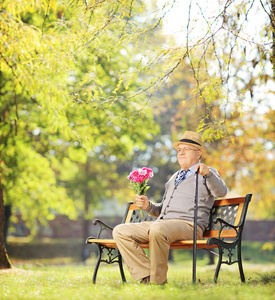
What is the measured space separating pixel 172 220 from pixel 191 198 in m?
0.36

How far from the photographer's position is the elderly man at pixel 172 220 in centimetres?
486

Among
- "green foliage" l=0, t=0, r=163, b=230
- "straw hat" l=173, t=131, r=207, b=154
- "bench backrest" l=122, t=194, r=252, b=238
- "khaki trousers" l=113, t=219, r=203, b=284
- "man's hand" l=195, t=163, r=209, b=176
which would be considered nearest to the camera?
"khaki trousers" l=113, t=219, r=203, b=284

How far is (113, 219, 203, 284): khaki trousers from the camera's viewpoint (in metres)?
4.84

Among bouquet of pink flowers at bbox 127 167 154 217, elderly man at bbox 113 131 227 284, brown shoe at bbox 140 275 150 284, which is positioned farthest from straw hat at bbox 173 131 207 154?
brown shoe at bbox 140 275 150 284

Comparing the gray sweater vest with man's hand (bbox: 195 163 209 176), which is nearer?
man's hand (bbox: 195 163 209 176)

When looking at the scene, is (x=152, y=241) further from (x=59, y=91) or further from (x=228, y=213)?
(x=59, y=91)

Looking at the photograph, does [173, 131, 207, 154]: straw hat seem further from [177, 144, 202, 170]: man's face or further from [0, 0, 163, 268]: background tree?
[0, 0, 163, 268]: background tree

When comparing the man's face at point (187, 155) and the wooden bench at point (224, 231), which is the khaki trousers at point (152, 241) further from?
the man's face at point (187, 155)

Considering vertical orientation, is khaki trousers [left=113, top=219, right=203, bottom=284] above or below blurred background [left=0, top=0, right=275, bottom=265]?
below

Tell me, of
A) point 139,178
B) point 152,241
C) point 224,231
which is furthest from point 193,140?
point 152,241

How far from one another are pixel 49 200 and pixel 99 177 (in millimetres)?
9144

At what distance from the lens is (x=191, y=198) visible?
5.34 m

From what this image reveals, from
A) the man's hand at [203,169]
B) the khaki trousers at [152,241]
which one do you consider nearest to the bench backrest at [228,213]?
the khaki trousers at [152,241]

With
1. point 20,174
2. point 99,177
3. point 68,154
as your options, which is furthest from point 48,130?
point 99,177
